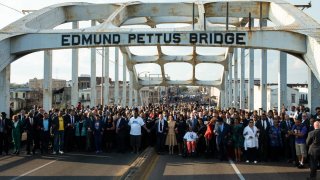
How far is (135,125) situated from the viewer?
1703 cm

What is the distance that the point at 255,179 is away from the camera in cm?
1144

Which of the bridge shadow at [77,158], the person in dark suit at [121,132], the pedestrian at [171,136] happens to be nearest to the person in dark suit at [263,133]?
the pedestrian at [171,136]

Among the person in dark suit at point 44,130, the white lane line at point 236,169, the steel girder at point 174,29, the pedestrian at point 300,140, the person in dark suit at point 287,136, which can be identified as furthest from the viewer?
the steel girder at point 174,29

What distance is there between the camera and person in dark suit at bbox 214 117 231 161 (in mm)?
15305

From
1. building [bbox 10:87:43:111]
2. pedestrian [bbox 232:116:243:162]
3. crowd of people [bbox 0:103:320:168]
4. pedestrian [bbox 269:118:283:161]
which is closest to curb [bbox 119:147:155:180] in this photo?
crowd of people [bbox 0:103:320:168]

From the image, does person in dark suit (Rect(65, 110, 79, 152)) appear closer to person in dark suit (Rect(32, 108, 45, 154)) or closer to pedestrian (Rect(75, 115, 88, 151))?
pedestrian (Rect(75, 115, 88, 151))

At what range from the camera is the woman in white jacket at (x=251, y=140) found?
14.9 meters

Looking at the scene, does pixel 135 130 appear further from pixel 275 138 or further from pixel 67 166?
pixel 275 138

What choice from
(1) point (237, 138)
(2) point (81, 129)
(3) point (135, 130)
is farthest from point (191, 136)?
(2) point (81, 129)

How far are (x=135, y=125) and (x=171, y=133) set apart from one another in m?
1.40

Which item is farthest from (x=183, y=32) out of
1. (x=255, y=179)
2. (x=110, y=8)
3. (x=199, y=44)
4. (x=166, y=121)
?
(x=110, y=8)

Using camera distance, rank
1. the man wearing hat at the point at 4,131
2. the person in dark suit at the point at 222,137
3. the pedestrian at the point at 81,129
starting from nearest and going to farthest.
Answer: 1. the person in dark suit at the point at 222,137
2. the man wearing hat at the point at 4,131
3. the pedestrian at the point at 81,129

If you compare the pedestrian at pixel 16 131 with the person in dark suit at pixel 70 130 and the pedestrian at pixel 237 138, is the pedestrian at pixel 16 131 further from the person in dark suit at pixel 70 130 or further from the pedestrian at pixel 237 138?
the pedestrian at pixel 237 138

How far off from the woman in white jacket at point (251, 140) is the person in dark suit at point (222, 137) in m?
0.61
